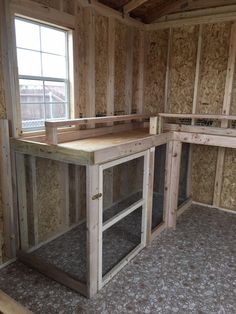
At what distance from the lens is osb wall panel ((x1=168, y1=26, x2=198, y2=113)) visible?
3.89m

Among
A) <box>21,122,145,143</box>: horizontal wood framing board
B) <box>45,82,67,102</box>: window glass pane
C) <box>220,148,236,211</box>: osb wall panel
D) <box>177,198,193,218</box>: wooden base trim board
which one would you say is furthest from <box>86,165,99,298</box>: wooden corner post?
<box>220,148,236,211</box>: osb wall panel

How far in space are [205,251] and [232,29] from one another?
2923 millimetres

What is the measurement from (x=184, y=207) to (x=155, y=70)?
7.38 feet

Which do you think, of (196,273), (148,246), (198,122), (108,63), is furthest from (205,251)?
(108,63)

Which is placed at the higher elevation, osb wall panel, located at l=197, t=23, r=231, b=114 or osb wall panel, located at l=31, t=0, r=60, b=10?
osb wall panel, located at l=31, t=0, r=60, b=10

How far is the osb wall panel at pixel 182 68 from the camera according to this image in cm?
389

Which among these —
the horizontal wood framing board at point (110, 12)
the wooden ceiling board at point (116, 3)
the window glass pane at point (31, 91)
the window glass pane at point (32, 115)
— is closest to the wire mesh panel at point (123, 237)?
the window glass pane at point (32, 115)

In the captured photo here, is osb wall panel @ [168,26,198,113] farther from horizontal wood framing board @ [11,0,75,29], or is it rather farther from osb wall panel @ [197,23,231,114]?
horizontal wood framing board @ [11,0,75,29]

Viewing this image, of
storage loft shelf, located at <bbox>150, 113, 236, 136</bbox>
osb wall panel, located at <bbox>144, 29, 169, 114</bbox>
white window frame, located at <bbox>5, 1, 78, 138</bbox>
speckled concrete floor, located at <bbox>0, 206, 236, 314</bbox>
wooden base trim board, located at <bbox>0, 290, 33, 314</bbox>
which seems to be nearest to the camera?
wooden base trim board, located at <bbox>0, 290, 33, 314</bbox>

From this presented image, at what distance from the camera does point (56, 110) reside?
9.93 ft

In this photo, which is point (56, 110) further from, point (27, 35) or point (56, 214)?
point (56, 214)

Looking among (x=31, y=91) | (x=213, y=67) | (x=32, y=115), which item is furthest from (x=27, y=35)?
(x=213, y=67)

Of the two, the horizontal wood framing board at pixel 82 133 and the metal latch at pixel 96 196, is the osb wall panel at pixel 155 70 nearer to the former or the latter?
the horizontal wood framing board at pixel 82 133

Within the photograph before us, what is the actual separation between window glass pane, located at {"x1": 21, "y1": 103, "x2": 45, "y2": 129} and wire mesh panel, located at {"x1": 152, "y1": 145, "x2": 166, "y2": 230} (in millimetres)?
1472
